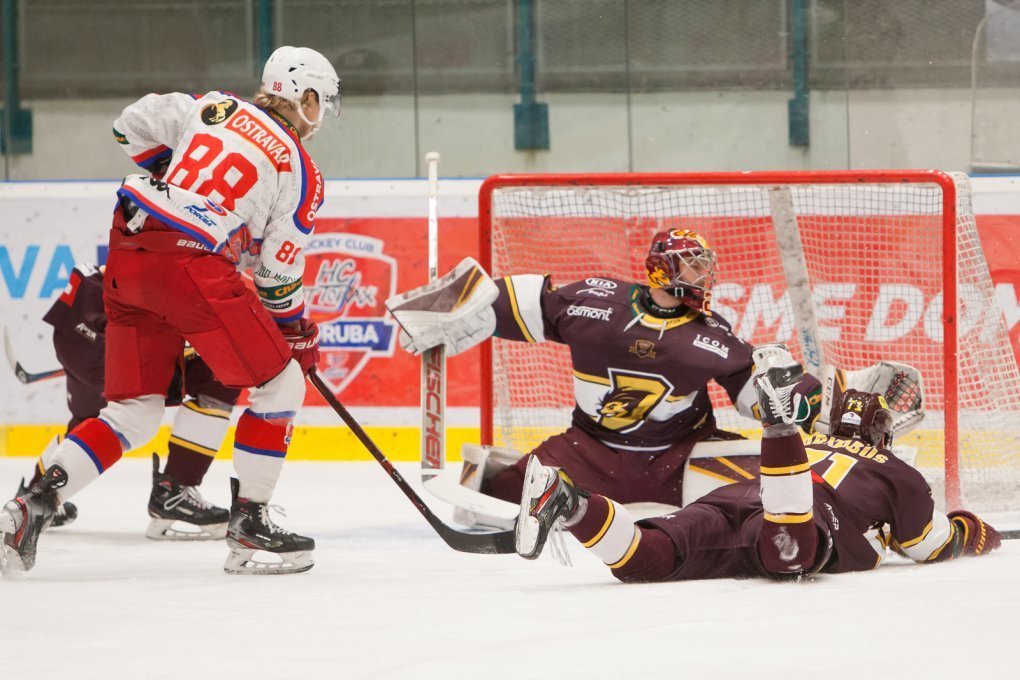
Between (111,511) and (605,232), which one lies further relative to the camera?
(605,232)

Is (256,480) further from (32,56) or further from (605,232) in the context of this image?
(32,56)

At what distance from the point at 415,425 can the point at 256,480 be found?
2253 mm

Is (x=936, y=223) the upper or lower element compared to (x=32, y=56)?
lower

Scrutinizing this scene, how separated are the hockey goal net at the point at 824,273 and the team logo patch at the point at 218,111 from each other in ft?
3.55

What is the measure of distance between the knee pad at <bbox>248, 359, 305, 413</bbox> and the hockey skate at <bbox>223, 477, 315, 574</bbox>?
20 cm

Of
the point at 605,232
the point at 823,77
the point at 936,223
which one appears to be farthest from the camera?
the point at 823,77

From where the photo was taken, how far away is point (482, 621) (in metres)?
2.21

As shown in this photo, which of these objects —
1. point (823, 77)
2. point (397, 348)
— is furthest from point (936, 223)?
point (397, 348)

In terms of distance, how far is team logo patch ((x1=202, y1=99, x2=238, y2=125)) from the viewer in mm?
2836

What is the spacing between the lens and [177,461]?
3520 millimetres

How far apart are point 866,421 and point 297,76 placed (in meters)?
1.44

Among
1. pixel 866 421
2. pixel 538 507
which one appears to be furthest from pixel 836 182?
pixel 538 507

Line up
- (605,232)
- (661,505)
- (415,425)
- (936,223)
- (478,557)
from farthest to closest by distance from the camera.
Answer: (415,425)
(605,232)
(936,223)
(661,505)
(478,557)

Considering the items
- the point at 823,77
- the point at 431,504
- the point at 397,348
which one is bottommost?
the point at 431,504
